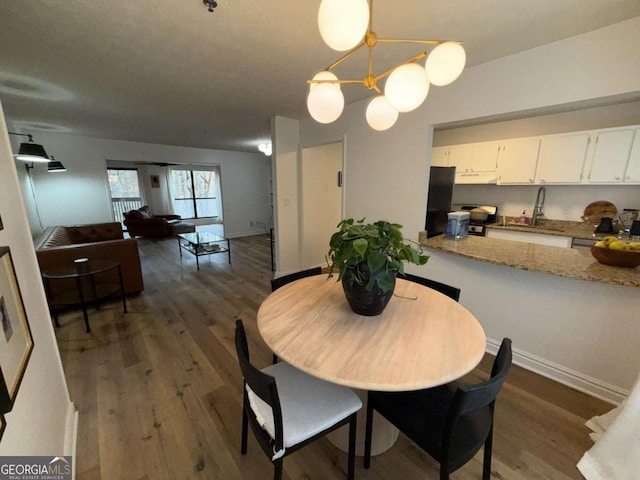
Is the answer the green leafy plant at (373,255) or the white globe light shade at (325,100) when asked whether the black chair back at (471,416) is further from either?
the white globe light shade at (325,100)

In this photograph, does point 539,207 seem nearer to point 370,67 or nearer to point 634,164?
point 634,164

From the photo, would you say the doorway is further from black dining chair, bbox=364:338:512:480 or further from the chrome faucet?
black dining chair, bbox=364:338:512:480

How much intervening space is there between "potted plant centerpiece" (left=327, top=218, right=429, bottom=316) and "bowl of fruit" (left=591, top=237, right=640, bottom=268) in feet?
4.72

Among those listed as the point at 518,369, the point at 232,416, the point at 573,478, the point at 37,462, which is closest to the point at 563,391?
the point at 518,369

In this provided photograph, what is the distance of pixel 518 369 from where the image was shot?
1981 mm

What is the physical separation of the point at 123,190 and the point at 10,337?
31.6 ft

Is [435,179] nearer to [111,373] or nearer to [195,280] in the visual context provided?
[111,373]

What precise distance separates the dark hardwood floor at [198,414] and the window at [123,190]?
7.02 meters

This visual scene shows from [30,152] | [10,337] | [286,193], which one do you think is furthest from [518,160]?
[30,152]

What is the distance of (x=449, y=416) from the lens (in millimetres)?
824

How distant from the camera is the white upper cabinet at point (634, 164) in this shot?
8.70 feet

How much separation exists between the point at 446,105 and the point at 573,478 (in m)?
2.53

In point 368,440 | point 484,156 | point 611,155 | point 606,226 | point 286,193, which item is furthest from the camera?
point 286,193

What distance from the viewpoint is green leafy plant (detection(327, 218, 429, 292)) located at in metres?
1.12
